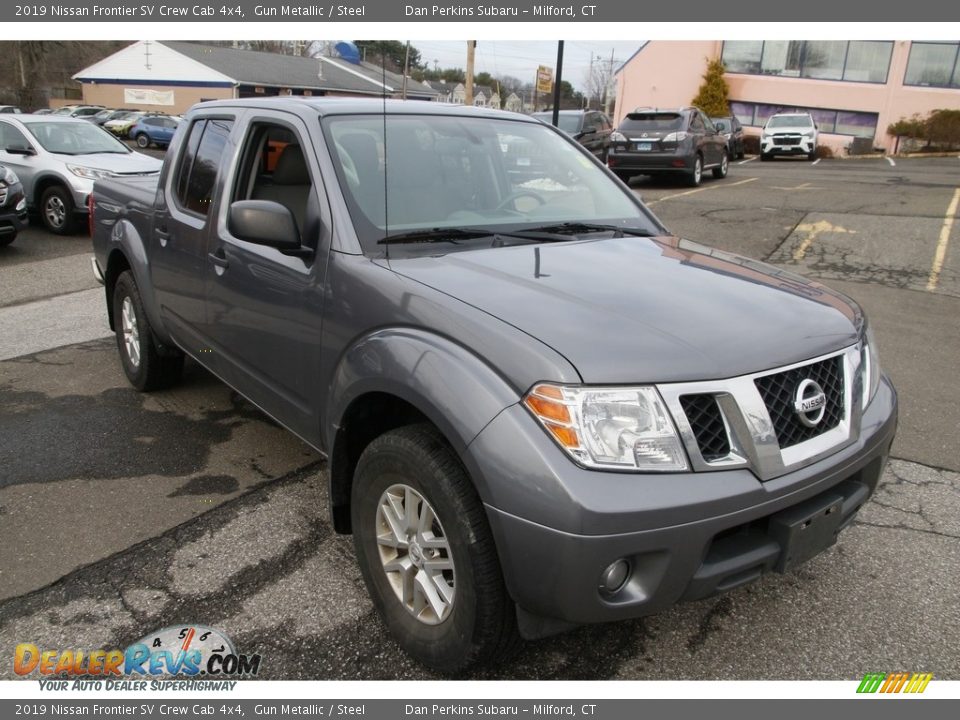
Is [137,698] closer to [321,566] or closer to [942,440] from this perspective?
[321,566]

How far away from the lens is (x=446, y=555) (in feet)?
7.73

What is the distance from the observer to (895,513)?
359 centimetres

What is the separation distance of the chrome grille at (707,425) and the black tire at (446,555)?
0.65m

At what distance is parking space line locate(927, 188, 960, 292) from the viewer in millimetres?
8508

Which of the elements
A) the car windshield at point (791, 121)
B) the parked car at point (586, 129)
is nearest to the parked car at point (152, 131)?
the parked car at point (586, 129)

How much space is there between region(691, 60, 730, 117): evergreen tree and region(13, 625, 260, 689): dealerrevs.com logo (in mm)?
35102

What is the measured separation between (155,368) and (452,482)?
3336mm


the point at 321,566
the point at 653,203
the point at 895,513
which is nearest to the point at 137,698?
the point at 321,566

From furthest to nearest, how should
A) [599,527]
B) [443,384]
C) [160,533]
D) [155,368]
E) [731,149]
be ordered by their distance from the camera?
[731,149] < [155,368] < [160,533] < [443,384] < [599,527]

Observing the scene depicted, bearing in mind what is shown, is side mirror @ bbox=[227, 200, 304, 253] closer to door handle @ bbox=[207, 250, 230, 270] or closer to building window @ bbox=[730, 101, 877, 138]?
door handle @ bbox=[207, 250, 230, 270]

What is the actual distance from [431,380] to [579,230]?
4.60ft

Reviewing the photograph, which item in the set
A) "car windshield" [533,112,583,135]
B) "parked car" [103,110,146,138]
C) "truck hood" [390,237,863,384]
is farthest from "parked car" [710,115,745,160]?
"parked car" [103,110,146,138]

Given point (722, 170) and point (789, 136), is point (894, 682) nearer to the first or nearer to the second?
point (722, 170)

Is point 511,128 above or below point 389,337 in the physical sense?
above
